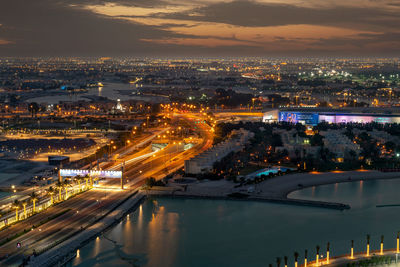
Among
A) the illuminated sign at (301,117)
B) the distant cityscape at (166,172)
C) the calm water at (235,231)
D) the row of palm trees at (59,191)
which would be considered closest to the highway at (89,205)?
the distant cityscape at (166,172)

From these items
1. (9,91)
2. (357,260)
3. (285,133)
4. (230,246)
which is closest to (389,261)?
(357,260)

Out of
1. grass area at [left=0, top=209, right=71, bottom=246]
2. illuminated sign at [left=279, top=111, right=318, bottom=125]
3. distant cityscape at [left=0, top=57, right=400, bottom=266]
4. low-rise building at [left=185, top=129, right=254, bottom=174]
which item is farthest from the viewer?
illuminated sign at [left=279, top=111, right=318, bottom=125]

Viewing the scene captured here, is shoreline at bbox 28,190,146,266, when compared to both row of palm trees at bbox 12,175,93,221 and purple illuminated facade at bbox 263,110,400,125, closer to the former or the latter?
row of palm trees at bbox 12,175,93,221

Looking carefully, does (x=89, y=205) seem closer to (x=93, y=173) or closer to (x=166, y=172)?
(x=93, y=173)

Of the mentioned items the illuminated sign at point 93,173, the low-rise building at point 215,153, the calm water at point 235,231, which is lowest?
the calm water at point 235,231

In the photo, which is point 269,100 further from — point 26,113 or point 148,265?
point 148,265

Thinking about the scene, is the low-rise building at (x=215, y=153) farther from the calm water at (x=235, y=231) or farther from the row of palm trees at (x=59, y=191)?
the row of palm trees at (x=59, y=191)

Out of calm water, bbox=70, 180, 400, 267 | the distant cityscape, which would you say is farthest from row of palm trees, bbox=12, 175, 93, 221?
calm water, bbox=70, 180, 400, 267

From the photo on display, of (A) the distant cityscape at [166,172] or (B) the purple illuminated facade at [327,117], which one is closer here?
(A) the distant cityscape at [166,172]
